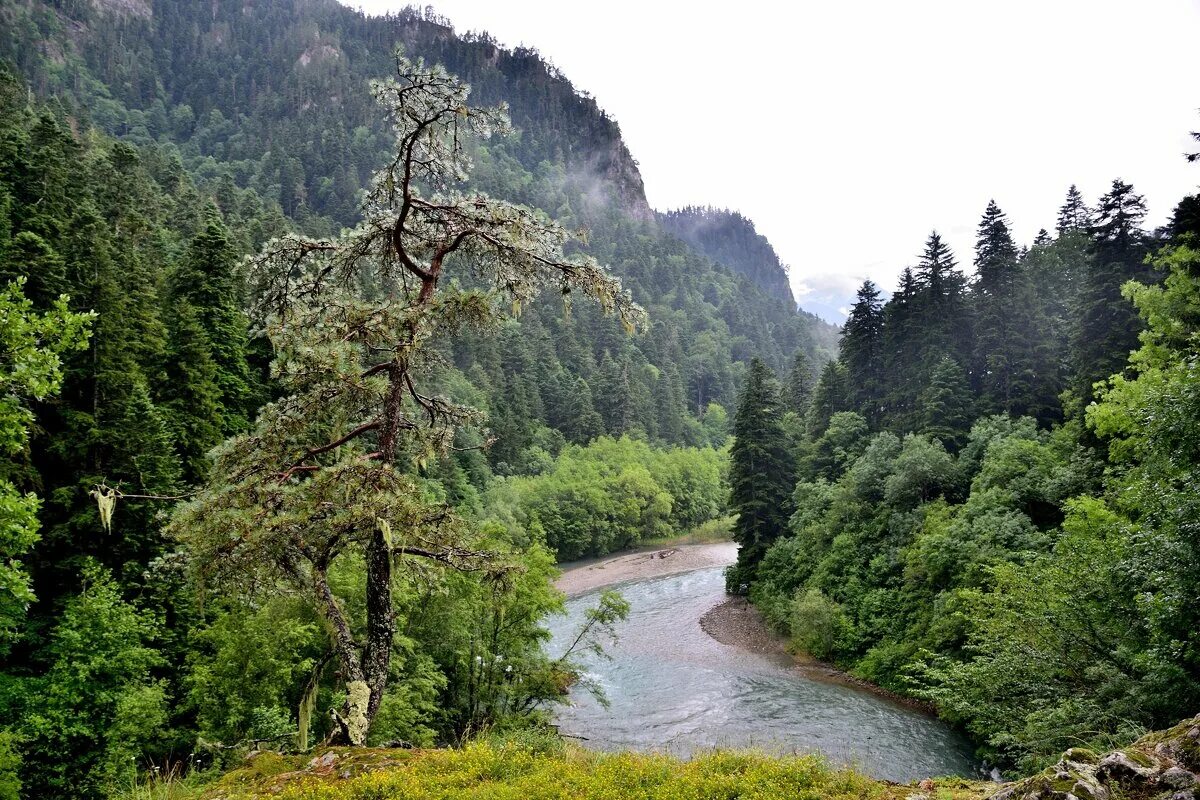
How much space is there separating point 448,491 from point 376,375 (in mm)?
42359

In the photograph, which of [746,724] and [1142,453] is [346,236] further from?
[746,724]

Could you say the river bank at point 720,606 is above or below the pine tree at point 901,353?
below

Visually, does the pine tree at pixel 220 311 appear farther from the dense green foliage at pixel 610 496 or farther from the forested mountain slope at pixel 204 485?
the dense green foliage at pixel 610 496

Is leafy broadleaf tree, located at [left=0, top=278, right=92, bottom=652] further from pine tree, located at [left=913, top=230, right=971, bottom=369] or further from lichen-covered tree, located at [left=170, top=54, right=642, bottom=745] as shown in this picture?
pine tree, located at [left=913, top=230, right=971, bottom=369]

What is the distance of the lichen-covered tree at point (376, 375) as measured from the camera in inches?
246

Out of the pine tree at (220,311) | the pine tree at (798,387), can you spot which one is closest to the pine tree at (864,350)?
the pine tree at (798,387)

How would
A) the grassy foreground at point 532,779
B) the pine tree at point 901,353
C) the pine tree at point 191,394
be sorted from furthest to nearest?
1. the pine tree at point 901,353
2. the pine tree at point 191,394
3. the grassy foreground at point 532,779

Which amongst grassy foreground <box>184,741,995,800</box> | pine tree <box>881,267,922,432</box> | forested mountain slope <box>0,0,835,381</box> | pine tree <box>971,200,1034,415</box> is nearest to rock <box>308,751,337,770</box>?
grassy foreground <box>184,741,995,800</box>

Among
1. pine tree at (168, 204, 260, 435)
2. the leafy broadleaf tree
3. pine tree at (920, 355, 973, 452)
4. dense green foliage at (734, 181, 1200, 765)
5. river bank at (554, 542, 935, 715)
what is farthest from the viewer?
pine tree at (920, 355, 973, 452)

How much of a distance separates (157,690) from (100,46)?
206957 mm

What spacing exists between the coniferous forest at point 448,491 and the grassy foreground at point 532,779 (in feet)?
0.24

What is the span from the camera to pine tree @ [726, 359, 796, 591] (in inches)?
1658

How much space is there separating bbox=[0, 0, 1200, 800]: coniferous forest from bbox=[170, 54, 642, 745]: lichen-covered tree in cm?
4

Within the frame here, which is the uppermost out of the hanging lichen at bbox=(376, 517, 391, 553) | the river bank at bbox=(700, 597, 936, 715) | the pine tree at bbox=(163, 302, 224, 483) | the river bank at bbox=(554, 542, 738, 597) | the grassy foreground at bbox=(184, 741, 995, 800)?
the pine tree at bbox=(163, 302, 224, 483)
